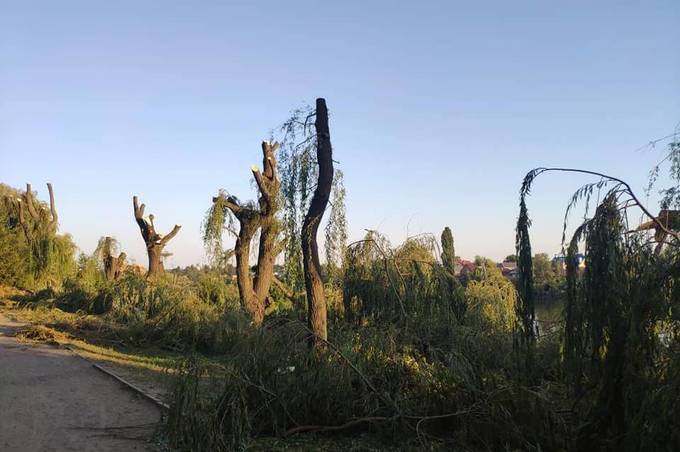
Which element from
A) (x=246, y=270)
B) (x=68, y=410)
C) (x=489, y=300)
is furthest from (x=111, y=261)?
(x=68, y=410)

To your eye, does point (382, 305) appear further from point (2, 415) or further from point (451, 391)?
point (2, 415)

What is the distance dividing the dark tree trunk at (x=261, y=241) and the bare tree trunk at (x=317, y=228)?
6737mm

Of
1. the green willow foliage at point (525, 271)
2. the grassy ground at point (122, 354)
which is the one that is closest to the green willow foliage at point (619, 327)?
the green willow foliage at point (525, 271)

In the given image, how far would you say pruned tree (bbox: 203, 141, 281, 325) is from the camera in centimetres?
1683

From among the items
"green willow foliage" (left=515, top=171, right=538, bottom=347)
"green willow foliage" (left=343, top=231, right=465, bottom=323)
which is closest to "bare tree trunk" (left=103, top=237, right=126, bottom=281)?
"green willow foliage" (left=343, top=231, right=465, bottom=323)

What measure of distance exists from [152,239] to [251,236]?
30.0ft

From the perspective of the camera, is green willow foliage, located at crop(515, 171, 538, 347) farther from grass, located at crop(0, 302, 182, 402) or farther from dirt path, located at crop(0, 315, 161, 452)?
grass, located at crop(0, 302, 182, 402)

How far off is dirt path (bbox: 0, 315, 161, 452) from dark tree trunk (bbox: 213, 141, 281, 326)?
5.80 meters

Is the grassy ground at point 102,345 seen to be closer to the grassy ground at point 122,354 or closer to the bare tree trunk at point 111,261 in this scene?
the grassy ground at point 122,354

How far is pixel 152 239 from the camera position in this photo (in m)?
24.7

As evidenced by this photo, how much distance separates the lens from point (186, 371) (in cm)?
645

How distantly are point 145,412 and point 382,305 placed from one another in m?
4.26

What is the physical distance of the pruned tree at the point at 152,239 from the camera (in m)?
24.3

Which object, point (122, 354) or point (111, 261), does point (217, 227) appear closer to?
point (122, 354)
